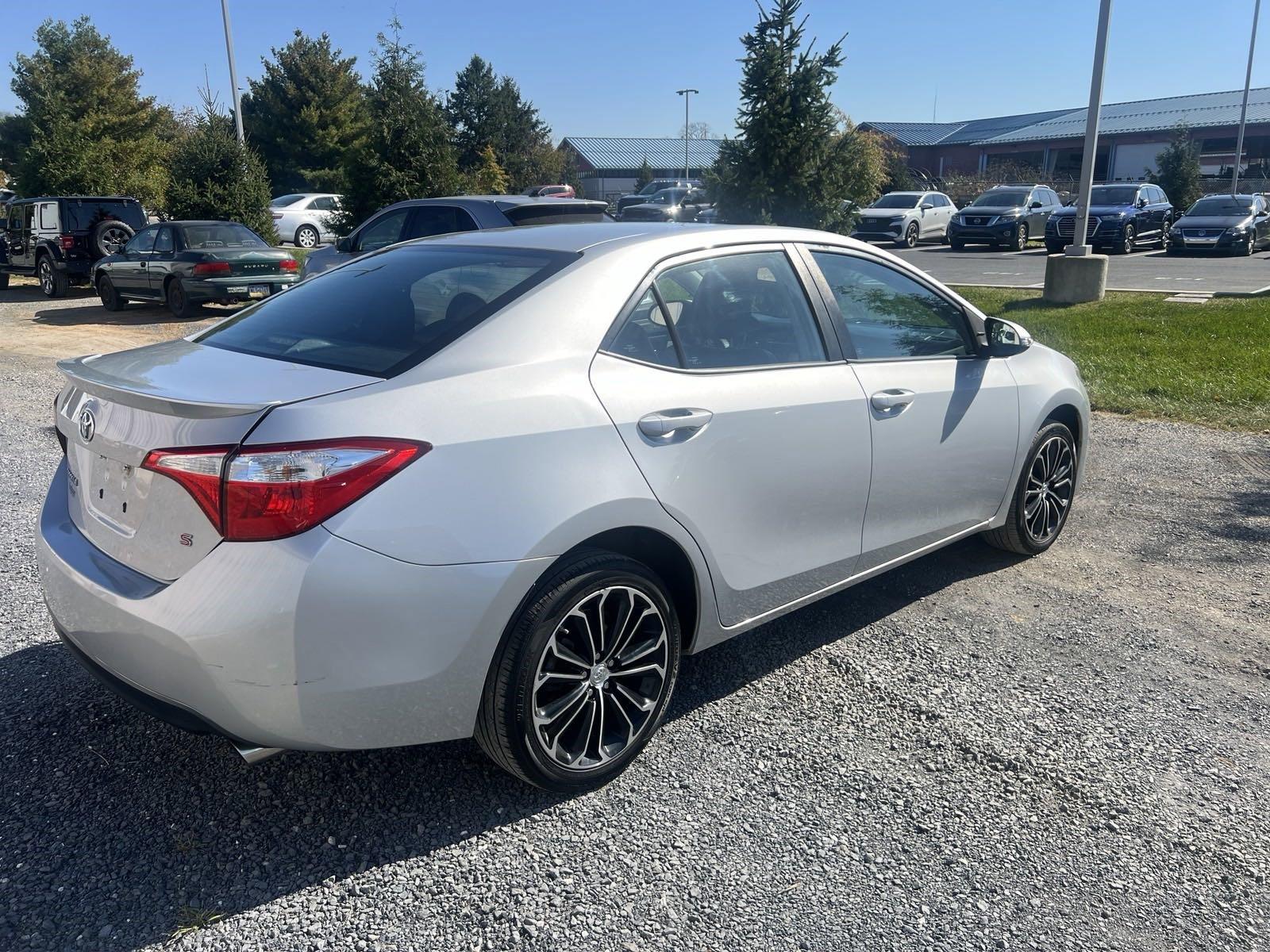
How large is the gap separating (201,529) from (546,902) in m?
1.27

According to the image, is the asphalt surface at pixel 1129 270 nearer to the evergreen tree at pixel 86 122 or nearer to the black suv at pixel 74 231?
the black suv at pixel 74 231

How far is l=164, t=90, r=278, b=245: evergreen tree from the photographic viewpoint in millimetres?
21406

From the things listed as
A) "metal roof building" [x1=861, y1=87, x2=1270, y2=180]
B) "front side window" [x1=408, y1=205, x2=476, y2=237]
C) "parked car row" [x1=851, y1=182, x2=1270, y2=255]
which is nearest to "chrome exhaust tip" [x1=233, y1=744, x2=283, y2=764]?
"front side window" [x1=408, y1=205, x2=476, y2=237]

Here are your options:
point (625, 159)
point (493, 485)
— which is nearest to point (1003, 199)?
point (493, 485)

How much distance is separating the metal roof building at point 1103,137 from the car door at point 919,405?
49.8 m

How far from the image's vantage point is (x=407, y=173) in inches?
683

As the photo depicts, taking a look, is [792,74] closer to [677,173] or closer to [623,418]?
[623,418]

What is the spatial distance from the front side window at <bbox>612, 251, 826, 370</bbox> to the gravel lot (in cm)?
122

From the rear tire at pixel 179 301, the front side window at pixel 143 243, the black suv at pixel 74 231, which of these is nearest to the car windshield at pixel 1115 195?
the rear tire at pixel 179 301

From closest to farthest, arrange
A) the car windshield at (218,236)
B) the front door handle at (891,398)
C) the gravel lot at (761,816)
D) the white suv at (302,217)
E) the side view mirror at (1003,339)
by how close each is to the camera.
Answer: the gravel lot at (761,816), the front door handle at (891,398), the side view mirror at (1003,339), the car windshield at (218,236), the white suv at (302,217)

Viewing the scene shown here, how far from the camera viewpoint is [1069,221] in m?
25.6

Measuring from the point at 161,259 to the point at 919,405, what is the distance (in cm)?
1476

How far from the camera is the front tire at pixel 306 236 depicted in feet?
97.3

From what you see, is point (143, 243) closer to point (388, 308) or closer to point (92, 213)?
point (92, 213)
